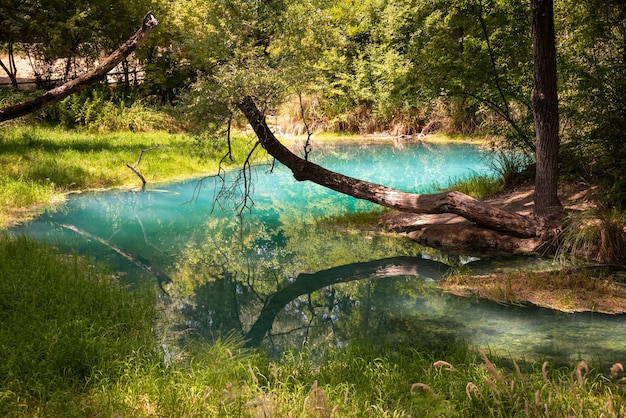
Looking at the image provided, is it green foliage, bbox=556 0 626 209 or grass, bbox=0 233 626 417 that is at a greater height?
green foliage, bbox=556 0 626 209

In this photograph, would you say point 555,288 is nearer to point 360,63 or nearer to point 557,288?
point 557,288

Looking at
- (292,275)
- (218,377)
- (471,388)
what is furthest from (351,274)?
(471,388)

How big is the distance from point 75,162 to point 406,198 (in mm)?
7701

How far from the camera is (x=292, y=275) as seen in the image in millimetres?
7352

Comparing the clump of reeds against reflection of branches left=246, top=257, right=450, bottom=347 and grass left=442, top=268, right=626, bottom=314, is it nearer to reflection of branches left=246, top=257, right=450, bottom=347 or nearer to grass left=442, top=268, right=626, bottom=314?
grass left=442, top=268, right=626, bottom=314

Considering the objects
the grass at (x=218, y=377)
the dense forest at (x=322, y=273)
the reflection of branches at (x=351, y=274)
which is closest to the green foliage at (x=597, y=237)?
the dense forest at (x=322, y=273)

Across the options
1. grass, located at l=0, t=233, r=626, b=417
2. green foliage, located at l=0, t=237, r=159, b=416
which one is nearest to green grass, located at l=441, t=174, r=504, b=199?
grass, located at l=0, t=233, r=626, b=417

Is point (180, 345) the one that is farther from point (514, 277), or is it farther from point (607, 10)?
point (607, 10)

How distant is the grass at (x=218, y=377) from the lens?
10.5ft

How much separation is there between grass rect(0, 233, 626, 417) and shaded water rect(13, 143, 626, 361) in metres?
0.48

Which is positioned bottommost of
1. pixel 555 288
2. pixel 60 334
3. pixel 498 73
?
pixel 555 288

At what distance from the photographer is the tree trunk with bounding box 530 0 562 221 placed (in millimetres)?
7641

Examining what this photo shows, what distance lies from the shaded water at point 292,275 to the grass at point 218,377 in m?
0.48

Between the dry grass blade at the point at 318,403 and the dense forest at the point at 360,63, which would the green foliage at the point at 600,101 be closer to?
the dense forest at the point at 360,63
